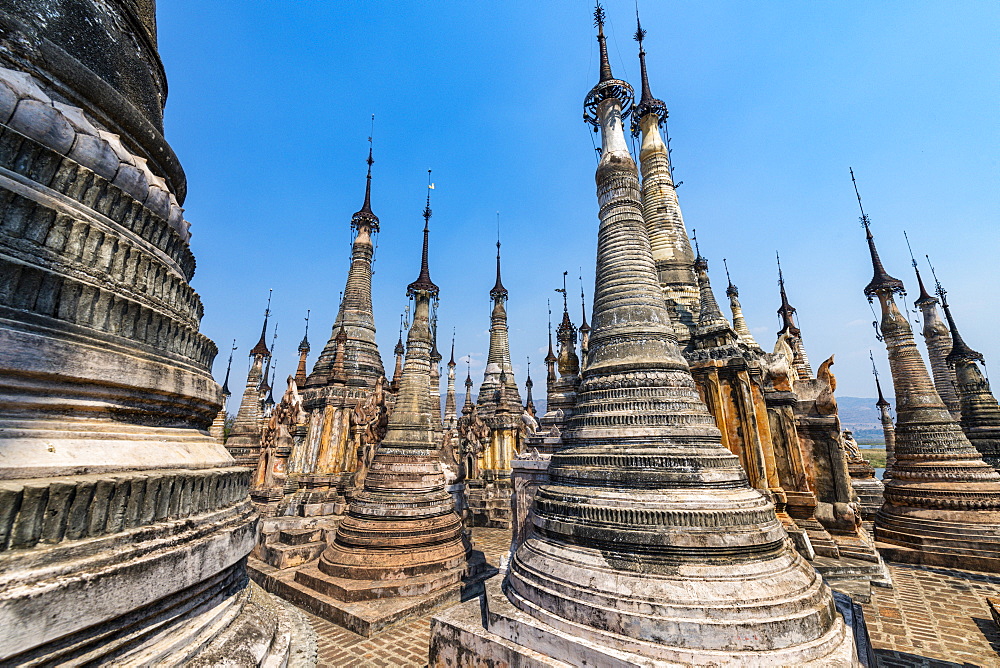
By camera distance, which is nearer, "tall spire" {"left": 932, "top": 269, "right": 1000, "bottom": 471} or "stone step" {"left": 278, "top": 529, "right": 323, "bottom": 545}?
"stone step" {"left": 278, "top": 529, "right": 323, "bottom": 545}

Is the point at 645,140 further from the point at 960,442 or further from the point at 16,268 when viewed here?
the point at 16,268

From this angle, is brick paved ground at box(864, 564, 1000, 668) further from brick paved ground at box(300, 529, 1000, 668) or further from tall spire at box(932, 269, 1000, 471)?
tall spire at box(932, 269, 1000, 471)

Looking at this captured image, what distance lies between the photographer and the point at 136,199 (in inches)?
108

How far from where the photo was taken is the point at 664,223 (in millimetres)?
13445

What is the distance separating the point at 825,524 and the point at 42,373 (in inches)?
532

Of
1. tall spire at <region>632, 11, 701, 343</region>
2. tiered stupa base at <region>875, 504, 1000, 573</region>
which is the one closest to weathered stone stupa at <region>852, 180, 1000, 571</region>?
tiered stupa base at <region>875, 504, 1000, 573</region>

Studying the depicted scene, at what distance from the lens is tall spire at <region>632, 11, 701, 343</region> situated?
12.6 meters

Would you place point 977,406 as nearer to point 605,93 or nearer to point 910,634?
point 910,634

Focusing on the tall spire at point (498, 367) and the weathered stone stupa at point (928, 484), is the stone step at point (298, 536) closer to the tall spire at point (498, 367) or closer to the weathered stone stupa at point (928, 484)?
the tall spire at point (498, 367)

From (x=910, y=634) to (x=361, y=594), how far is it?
9.84 meters

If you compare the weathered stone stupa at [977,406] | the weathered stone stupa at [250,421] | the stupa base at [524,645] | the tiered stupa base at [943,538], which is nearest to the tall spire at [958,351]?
the weathered stone stupa at [977,406]

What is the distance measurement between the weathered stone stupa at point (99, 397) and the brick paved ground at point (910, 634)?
5222 mm

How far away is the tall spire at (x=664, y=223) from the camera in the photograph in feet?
41.2

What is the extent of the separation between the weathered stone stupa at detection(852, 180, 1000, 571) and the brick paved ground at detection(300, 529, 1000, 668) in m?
1.34
